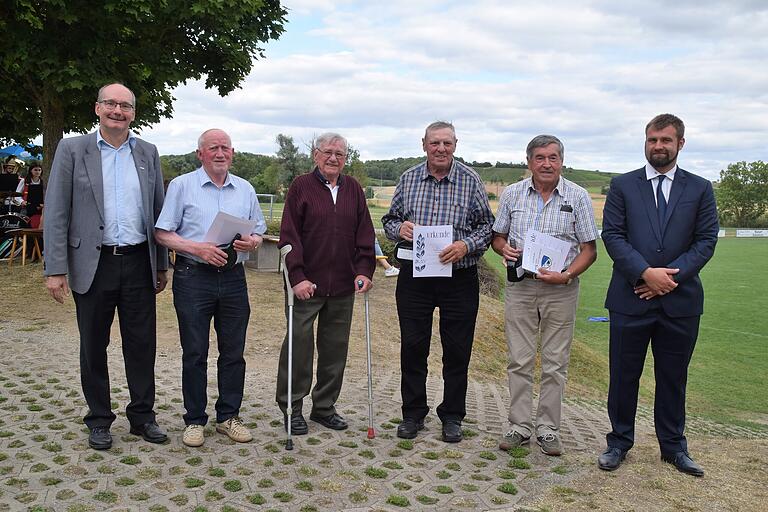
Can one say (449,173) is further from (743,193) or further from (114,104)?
(743,193)

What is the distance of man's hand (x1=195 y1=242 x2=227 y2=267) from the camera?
4.64m

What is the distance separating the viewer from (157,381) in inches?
266

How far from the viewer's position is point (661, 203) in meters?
4.64

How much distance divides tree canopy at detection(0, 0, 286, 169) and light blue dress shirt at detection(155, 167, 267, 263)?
6907mm

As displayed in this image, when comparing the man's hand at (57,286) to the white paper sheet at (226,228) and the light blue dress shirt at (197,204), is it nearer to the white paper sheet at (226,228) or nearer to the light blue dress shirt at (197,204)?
the light blue dress shirt at (197,204)

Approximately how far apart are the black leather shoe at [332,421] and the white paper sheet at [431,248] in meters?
1.33

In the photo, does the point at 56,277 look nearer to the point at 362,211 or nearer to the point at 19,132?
the point at 362,211

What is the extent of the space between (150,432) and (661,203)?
374 centimetres

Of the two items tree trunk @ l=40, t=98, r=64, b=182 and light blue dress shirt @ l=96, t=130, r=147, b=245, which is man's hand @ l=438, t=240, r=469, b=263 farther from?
tree trunk @ l=40, t=98, r=64, b=182

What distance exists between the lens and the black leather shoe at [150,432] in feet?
16.0

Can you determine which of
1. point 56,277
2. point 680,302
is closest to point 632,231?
point 680,302

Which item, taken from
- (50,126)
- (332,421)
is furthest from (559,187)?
(50,126)

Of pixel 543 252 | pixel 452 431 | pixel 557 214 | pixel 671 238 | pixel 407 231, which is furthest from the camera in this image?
pixel 452 431

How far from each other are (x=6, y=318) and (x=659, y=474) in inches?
330
